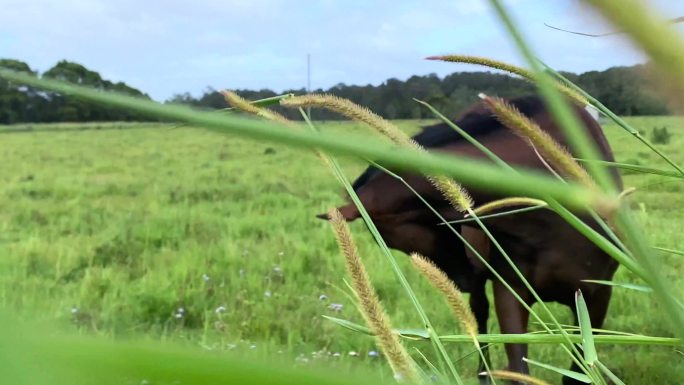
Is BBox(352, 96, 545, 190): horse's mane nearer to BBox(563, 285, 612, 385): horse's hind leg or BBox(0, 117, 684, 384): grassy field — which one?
BBox(0, 117, 684, 384): grassy field

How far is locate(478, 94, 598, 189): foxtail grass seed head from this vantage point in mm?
151

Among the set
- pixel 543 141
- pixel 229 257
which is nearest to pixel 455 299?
pixel 543 141

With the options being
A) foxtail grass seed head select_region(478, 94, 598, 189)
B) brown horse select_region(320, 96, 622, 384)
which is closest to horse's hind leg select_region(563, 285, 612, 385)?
brown horse select_region(320, 96, 622, 384)

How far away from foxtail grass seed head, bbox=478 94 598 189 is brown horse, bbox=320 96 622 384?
125cm

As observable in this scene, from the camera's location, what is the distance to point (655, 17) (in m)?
0.09

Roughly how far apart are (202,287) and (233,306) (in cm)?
19

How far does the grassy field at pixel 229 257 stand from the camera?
1.71 meters

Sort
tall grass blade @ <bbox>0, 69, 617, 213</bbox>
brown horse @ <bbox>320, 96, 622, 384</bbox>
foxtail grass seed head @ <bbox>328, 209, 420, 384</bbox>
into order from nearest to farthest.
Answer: tall grass blade @ <bbox>0, 69, 617, 213</bbox>
foxtail grass seed head @ <bbox>328, 209, 420, 384</bbox>
brown horse @ <bbox>320, 96, 622, 384</bbox>

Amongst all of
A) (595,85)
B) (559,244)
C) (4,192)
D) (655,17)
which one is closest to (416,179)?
(559,244)

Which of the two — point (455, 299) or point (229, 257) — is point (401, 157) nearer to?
point (455, 299)

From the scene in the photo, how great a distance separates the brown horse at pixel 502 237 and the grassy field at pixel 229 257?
11 cm

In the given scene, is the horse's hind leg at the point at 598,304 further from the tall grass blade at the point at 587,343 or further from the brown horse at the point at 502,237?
the tall grass blade at the point at 587,343

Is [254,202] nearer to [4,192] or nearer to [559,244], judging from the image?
[4,192]

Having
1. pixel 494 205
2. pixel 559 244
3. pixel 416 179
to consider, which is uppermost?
pixel 494 205
